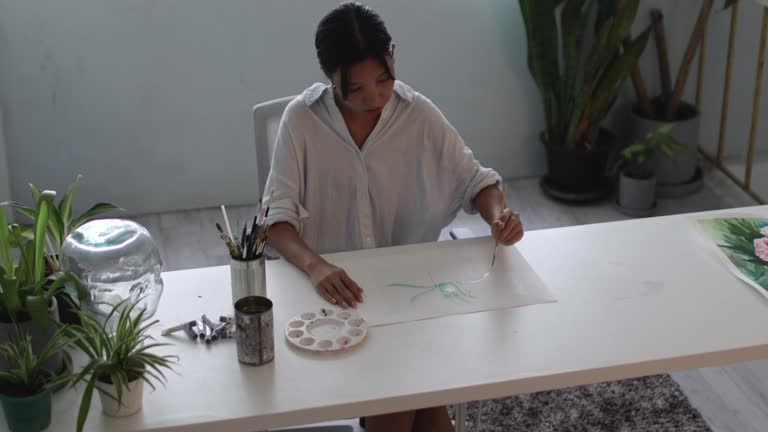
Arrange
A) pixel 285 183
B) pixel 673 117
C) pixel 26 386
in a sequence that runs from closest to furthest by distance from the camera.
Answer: pixel 26 386, pixel 285 183, pixel 673 117

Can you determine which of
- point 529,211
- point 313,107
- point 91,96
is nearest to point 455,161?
point 313,107

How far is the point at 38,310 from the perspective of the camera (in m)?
1.57

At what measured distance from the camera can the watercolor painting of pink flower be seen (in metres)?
2.04

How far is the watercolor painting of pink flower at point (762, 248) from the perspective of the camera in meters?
2.04

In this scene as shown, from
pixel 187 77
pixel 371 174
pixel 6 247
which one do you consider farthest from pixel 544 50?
pixel 6 247

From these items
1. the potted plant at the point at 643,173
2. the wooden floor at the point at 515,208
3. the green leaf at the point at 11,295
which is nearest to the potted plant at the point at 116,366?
the green leaf at the point at 11,295

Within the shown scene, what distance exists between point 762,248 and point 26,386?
4.85ft

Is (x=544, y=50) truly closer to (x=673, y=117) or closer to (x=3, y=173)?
(x=673, y=117)

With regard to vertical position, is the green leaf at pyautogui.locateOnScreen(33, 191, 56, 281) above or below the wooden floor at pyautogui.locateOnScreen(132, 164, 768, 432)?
above

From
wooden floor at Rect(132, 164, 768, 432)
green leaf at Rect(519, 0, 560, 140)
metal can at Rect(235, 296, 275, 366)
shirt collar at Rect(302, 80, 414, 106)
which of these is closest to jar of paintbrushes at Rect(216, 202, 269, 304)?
metal can at Rect(235, 296, 275, 366)

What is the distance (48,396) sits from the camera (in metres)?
1.53

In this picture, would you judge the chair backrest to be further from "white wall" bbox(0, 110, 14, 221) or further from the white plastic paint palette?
"white wall" bbox(0, 110, 14, 221)

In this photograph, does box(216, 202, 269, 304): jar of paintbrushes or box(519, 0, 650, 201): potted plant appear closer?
box(216, 202, 269, 304): jar of paintbrushes

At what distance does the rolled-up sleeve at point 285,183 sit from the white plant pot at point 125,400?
0.64m
